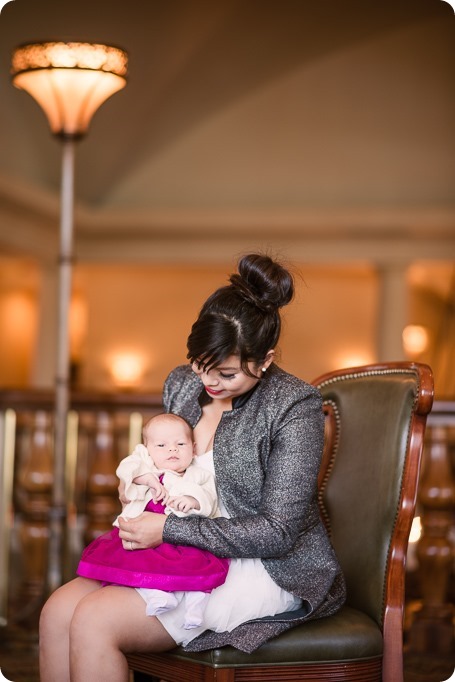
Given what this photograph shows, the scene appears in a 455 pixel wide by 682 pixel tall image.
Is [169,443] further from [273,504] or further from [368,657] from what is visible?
[368,657]

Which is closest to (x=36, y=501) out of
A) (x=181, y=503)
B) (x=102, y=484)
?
(x=102, y=484)

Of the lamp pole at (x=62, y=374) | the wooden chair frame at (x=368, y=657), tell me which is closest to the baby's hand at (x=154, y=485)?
the wooden chair frame at (x=368, y=657)

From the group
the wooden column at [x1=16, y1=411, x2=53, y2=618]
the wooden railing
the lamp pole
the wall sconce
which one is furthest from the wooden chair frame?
the wall sconce

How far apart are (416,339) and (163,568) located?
→ 12.3 meters

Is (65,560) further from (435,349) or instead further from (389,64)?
(435,349)

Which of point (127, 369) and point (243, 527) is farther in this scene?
point (127, 369)

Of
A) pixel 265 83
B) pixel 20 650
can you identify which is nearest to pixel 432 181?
pixel 265 83

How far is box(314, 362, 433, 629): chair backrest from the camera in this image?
2.41m

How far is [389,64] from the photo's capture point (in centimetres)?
1046

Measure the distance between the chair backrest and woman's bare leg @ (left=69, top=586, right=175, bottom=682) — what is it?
585 mm

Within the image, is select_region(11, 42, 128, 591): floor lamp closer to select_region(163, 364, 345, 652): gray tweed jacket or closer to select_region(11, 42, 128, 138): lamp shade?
select_region(11, 42, 128, 138): lamp shade

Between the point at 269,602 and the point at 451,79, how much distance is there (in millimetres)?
9038

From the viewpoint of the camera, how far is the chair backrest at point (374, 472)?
2414 mm

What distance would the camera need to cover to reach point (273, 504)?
223cm
